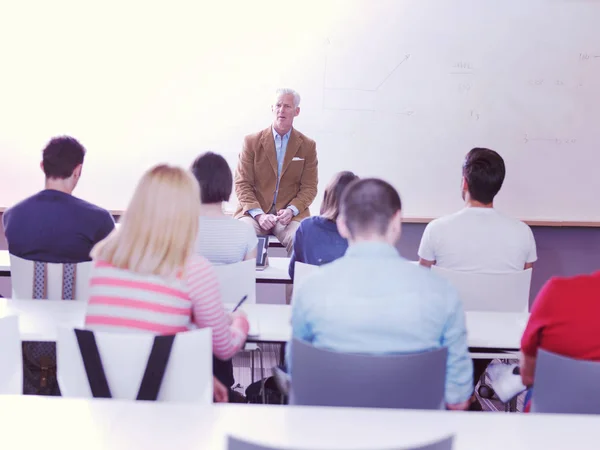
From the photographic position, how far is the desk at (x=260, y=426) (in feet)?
4.73

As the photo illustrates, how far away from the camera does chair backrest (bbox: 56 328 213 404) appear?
5.66 feet

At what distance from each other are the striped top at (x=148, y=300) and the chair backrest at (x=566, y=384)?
90 cm

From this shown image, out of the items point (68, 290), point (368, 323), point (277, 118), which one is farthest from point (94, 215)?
point (277, 118)

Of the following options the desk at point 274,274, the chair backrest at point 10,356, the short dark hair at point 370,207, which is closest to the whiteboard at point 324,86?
the desk at point 274,274

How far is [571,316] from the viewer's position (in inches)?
73.3

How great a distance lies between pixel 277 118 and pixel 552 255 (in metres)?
2.29

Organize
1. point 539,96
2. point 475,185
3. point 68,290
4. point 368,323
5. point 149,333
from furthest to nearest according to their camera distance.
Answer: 1. point 539,96
2. point 475,185
3. point 68,290
4. point 149,333
5. point 368,323

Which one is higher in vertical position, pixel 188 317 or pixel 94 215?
pixel 94 215

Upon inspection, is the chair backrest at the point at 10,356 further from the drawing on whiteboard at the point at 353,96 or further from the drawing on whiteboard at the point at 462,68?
the drawing on whiteboard at the point at 462,68

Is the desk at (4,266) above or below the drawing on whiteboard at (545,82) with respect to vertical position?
below

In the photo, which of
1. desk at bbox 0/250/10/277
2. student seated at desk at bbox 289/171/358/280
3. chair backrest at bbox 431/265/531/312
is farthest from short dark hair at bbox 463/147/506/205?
desk at bbox 0/250/10/277

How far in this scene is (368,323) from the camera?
1733 mm

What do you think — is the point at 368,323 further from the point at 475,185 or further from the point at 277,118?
the point at 277,118

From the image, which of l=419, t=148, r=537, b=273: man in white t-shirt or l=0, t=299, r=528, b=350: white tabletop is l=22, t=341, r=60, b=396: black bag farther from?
l=419, t=148, r=537, b=273: man in white t-shirt
